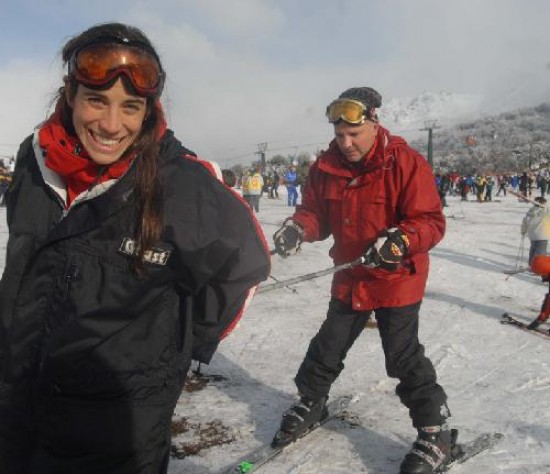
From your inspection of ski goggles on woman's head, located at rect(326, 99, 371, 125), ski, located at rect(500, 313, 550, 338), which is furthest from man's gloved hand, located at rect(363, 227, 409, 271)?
ski, located at rect(500, 313, 550, 338)

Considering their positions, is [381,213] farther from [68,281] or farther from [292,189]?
[292,189]

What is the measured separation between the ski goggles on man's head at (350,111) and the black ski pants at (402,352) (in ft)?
3.28

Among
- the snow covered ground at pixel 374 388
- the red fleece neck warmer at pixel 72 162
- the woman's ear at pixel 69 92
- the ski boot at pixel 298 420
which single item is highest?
the woman's ear at pixel 69 92

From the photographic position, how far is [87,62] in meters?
1.43

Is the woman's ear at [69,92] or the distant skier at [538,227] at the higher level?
the woman's ear at [69,92]

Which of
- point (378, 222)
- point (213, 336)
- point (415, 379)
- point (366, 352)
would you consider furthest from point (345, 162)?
point (366, 352)

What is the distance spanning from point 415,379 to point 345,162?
1.22 m

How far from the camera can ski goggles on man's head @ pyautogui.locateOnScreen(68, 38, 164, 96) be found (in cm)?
142

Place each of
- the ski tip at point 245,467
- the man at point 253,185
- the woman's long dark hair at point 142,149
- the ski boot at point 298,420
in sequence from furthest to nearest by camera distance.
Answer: the man at point 253,185 → the ski boot at point 298,420 → the ski tip at point 245,467 → the woman's long dark hair at point 142,149

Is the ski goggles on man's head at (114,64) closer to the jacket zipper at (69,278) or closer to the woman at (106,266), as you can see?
the woman at (106,266)

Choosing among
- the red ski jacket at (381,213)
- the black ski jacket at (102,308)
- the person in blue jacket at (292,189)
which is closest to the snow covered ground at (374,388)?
the red ski jacket at (381,213)

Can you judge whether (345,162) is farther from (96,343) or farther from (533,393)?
(533,393)

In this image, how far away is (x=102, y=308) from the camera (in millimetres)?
1377

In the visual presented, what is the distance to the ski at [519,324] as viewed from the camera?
5.46 meters
